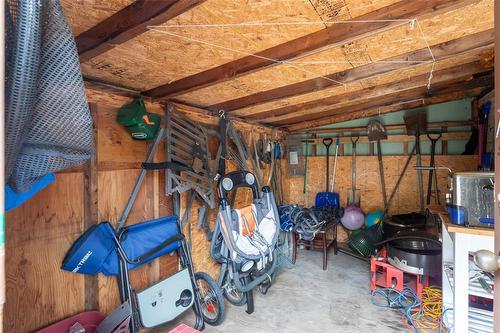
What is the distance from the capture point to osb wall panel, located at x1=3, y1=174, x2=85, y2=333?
1.50 metres

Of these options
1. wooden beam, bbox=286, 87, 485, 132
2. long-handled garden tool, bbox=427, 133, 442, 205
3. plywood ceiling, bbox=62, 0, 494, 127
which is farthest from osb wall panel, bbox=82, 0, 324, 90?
long-handled garden tool, bbox=427, 133, 442, 205

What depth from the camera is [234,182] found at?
255cm

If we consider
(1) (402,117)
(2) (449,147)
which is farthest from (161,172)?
(2) (449,147)

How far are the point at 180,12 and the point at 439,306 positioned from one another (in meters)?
3.22

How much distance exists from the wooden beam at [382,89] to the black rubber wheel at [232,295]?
201 centimetres

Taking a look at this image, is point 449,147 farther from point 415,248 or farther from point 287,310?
point 287,310

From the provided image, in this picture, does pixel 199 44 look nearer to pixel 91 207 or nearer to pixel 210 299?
pixel 91 207

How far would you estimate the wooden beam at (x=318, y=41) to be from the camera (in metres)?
1.42

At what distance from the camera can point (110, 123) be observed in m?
2.03

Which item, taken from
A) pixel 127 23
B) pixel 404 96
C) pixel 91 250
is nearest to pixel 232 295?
pixel 91 250

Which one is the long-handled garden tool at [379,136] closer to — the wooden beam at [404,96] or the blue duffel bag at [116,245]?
the wooden beam at [404,96]

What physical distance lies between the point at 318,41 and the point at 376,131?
128 inches

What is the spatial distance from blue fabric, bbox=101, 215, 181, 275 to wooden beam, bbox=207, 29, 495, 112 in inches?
54.0

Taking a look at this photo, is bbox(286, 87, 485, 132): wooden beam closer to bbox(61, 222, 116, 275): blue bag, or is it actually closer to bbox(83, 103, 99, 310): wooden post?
bbox(83, 103, 99, 310): wooden post
